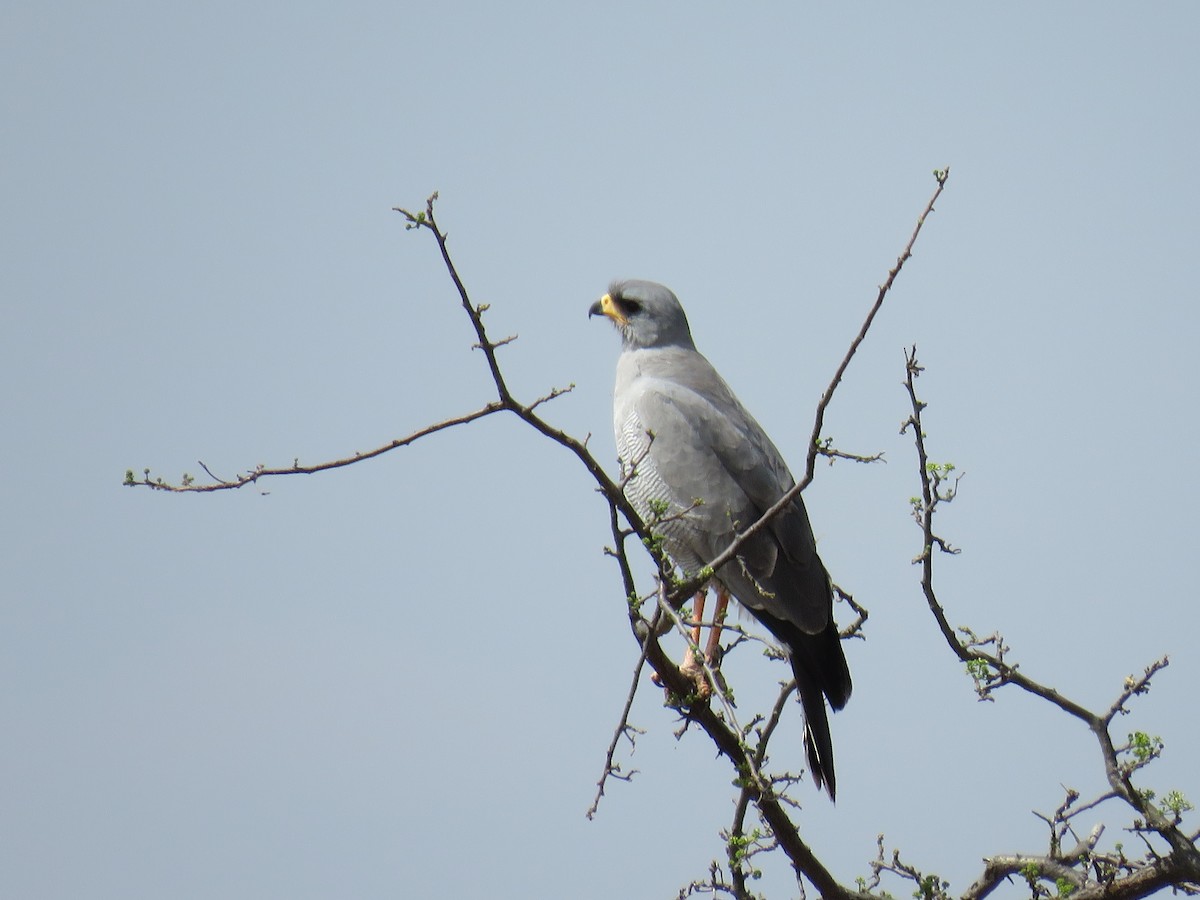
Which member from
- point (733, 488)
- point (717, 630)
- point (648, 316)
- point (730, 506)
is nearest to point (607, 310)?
point (648, 316)

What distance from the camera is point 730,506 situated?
606 cm

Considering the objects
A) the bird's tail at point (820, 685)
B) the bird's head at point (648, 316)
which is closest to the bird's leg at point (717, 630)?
the bird's tail at point (820, 685)

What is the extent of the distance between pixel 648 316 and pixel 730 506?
5.68 ft

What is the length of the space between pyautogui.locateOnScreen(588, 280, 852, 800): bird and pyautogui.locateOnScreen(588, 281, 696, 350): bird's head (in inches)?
6.5

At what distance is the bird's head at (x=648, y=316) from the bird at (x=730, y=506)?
164 mm

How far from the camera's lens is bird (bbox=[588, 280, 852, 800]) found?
5.94 metres

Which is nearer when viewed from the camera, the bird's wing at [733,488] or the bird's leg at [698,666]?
the bird's leg at [698,666]

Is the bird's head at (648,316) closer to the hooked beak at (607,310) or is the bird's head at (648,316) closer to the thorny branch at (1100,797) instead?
the hooked beak at (607,310)

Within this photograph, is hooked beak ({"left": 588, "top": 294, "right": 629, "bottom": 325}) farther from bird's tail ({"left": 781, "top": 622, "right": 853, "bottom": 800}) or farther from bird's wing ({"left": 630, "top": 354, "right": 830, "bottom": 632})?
bird's tail ({"left": 781, "top": 622, "right": 853, "bottom": 800})

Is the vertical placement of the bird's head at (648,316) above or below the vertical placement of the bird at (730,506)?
above

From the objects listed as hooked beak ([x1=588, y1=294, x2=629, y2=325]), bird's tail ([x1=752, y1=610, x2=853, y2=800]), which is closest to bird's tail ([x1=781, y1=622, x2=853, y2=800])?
bird's tail ([x1=752, y1=610, x2=853, y2=800])

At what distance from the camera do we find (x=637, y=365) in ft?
23.5

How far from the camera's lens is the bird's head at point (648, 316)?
7410 millimetres

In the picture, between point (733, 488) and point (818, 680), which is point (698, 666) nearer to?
point (818, 680)
